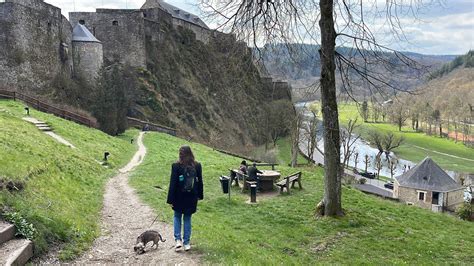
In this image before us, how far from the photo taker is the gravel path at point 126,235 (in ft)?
21.9

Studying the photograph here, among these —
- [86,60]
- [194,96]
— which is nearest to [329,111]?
[86,60]

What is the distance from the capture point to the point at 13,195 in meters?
7.70

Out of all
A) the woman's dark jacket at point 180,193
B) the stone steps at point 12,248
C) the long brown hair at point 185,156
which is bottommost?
the stone steps at point 12,248

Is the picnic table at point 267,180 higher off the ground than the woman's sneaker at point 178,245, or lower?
lower

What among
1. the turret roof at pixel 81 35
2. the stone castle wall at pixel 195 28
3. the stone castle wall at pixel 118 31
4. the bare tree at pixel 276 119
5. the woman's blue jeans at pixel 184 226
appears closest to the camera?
the woman's blue jeans at pixel 184 226

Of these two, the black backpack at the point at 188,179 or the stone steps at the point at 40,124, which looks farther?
the stone steps at the point at 40,124

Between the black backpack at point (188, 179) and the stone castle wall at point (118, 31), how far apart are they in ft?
150

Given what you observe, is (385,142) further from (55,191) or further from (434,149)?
(55,191)

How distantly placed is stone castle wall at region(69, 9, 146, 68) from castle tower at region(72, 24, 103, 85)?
10510mm

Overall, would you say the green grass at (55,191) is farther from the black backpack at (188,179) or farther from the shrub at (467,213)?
the shrub at (467,213)

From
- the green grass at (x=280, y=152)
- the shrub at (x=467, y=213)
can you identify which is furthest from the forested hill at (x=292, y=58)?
the green grass at (x=280, y=152)

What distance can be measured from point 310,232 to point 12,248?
643 cm

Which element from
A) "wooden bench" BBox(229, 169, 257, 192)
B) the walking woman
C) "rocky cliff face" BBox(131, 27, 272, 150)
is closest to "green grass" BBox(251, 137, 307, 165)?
"rocky cliff face" BBox(131, 27, 272, 150)

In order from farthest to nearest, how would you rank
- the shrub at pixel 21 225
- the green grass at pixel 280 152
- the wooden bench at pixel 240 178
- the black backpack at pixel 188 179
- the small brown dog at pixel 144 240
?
1. the green grass at pixel 280 152
2. the wooden bench at pixel 240 178
3. the small brown dog at pixel 144 240
4. the black backpack at pixel 188 179
5. the shrub at pixel 21 225
